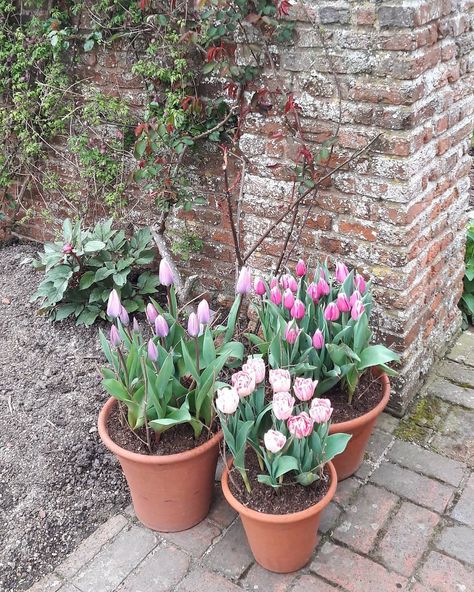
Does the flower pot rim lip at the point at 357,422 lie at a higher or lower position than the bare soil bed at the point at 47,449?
higher

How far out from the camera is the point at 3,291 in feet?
13.4

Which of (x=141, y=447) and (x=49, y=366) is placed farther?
(x=49, y=366)

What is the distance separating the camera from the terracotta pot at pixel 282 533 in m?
2.15

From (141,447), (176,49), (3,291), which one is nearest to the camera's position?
(141,447)

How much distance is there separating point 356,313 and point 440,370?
1157 mm

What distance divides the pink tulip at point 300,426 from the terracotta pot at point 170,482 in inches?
17.3

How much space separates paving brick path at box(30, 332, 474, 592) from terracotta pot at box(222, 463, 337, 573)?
6 centimetres

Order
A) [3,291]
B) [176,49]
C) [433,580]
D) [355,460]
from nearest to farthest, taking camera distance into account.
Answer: [433,580] < [355,460] < [176,49] < [3,291]

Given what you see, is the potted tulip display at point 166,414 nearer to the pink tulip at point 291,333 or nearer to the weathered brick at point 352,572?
the pink tulip at point 291,333

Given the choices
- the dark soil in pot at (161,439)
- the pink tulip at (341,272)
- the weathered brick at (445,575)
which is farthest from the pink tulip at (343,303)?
the weathered brick at (445,575)

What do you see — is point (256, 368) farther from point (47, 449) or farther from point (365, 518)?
point (47, 449)

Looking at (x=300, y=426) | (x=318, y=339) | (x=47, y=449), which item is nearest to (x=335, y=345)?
(x=318, y=339)

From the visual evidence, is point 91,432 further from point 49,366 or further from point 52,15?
point 52,15

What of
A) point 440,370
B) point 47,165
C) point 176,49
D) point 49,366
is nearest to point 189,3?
point 176,49
